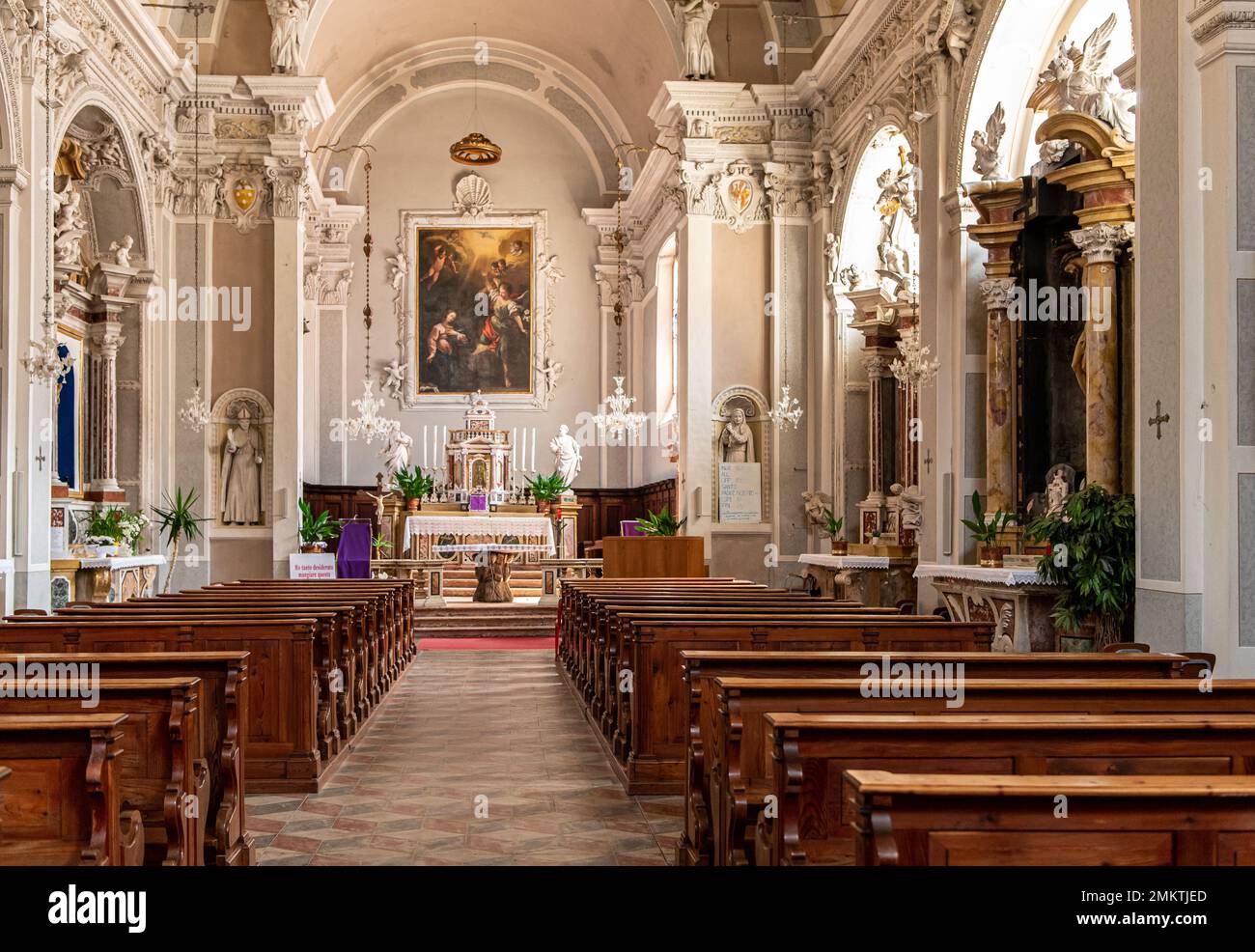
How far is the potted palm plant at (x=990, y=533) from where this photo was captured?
33.2 ft

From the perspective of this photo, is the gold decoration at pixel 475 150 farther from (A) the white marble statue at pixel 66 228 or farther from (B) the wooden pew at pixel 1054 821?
(B) the wooden pew at pixel 1054 821

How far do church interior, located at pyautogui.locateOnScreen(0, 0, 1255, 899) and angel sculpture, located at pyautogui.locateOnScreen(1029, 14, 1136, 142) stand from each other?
0.04m

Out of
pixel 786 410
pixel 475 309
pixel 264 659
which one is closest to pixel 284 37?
pixel 475 309

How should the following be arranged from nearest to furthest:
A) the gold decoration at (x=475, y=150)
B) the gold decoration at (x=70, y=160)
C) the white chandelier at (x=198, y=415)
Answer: the gold decoration at (x=70, y=160)
the white chandelier at (x=198, y=415)
the gold decoration at (x=475, y=150)

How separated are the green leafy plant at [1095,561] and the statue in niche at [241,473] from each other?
445 inches

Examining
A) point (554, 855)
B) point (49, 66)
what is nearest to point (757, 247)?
point (49, 66)

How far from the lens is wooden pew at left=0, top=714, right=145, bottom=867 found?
359 cm

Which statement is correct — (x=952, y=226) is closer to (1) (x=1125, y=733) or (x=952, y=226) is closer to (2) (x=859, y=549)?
(2) (x=859, y=549)

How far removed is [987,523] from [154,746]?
807 cm

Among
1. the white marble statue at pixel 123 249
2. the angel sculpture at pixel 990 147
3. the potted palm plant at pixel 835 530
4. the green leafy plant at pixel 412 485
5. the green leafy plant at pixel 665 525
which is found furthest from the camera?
the green leafy plant at pixel 412 485

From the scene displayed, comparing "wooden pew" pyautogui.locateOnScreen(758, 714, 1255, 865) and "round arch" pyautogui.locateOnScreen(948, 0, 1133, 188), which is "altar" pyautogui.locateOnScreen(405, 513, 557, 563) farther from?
"wooden pew" pyautogui.locateOnScreen(758, 714, 1255, 865)

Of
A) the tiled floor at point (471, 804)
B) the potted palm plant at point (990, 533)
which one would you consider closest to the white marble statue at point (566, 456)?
the potted palm plant at point (990, 533)

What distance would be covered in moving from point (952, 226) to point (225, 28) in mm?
10697

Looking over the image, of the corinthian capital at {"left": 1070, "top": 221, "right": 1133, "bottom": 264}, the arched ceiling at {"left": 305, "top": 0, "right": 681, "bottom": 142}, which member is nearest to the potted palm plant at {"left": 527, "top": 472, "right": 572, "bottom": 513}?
the arched ceiling at {"left": 305, "top": 0, "right": 681, "bottom": 142}
